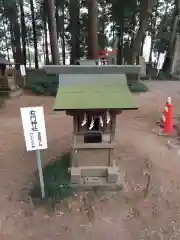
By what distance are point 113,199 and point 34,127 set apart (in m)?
2.32

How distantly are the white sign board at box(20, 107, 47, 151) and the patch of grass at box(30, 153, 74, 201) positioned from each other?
47.4 inches

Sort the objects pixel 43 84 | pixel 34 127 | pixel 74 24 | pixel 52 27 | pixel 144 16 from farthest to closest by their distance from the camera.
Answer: pixel 74 24 < pixel 144 16 < pixel 43 84 < pixel 52 27 < pixel 34 127

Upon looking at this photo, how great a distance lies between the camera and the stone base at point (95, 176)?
500cm

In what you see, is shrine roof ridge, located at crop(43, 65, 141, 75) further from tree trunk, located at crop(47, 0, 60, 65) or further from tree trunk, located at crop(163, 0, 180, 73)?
tree trunk, located at crop(163, 0, 180, 73)

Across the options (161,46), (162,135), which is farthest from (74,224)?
(161,46)

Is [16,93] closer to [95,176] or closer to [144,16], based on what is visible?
[95,176]

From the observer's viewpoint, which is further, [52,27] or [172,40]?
[172,40]

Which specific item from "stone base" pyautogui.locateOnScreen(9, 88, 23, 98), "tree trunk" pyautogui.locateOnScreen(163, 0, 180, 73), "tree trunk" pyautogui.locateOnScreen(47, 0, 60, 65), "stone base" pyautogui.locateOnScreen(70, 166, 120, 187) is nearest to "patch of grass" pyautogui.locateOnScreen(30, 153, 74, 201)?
"stone base" pyautogui.locateOnScreen(70, 166, 120, 187)

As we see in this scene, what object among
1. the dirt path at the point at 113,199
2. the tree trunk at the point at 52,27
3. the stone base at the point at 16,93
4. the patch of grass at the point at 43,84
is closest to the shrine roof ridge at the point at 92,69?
the dirt path at the point at 113,199

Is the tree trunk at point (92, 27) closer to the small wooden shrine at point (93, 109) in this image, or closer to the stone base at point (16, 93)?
the stone base at point (16, 93)

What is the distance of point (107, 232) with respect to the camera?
419 cm

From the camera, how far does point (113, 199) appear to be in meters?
4.84

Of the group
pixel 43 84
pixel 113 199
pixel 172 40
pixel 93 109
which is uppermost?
pixel 172 40

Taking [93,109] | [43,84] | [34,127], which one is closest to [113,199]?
[93,109]
